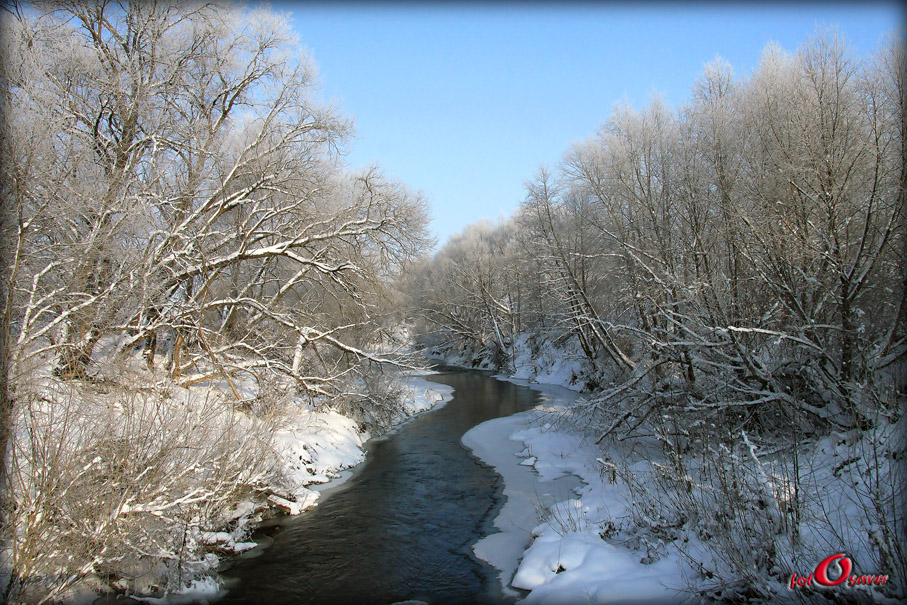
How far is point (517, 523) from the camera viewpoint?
8.06 m

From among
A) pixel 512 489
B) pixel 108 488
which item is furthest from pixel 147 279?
pixel 512 489

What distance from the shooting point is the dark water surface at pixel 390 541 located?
616 cm

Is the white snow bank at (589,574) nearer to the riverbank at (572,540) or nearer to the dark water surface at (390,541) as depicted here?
the riverbank at (572,540)

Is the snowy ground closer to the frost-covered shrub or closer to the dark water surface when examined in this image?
the dark water surface

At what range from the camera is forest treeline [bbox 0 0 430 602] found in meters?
4.93

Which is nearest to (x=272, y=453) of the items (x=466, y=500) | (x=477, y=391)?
(x=466, y=500)

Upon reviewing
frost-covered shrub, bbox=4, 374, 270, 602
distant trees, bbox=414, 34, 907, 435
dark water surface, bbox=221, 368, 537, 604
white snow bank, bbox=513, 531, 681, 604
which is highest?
distant trees, bbox=414, 34, 907, 435

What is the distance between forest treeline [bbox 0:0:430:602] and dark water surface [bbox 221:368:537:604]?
1.05m

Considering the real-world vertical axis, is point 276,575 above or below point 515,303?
below

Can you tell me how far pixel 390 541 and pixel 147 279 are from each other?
6122 mm

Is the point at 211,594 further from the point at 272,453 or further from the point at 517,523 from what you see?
the point at 517,523

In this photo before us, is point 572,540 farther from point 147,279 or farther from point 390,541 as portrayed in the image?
point 147,279

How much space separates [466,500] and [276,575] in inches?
151

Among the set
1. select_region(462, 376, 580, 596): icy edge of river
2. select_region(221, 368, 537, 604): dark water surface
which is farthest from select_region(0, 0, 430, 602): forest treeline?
select_region(462, 376, 580, 596): icy edge of river
